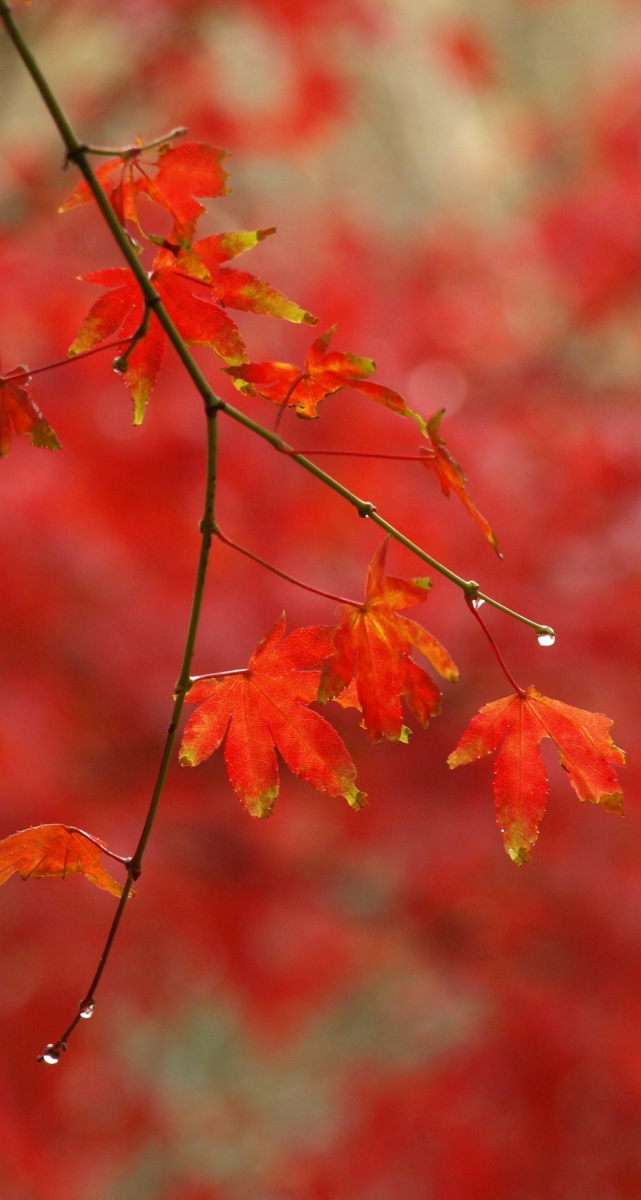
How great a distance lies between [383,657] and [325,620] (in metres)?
1.56

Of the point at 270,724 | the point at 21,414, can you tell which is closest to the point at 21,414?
the point at 21,414

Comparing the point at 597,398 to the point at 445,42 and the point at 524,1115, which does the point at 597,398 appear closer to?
the point at 445,42

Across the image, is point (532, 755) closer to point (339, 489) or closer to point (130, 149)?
point (339, 489)

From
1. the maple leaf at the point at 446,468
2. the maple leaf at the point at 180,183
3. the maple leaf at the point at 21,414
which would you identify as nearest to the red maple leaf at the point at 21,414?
the maple leaf at the point at 21,414

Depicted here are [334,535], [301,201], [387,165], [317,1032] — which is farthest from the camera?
[387,165]

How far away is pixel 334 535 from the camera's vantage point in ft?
7.89

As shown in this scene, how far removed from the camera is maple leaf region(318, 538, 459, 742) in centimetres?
60

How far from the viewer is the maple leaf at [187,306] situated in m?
0.61

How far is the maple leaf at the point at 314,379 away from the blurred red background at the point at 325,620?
1.50 m

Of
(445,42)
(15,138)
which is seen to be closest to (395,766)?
(15,138)

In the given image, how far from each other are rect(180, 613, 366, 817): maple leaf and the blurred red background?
4.81ft

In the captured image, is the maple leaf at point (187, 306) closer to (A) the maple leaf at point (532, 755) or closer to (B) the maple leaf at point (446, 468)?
(B) the maple leaf at point (446, 468)

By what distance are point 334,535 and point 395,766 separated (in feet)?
1.73

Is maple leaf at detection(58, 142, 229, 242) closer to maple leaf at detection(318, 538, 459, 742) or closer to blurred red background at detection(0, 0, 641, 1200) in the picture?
maple leaf at detection(318, 538, 459, 742)
